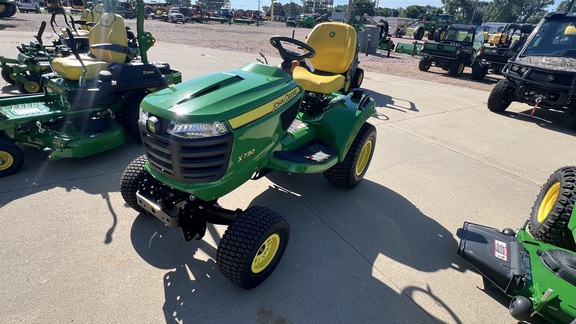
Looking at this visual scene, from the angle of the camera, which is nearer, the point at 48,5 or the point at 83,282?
A: the point at 83,282

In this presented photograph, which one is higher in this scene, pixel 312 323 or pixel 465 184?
pixel 465 184

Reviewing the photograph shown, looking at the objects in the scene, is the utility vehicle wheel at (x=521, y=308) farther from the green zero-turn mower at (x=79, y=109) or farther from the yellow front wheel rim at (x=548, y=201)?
the green zero-turn mower at (x=79, y=109)

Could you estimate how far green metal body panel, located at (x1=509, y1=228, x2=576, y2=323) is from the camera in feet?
5.81

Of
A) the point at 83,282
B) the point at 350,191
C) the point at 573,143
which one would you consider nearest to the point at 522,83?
the point at 573,143

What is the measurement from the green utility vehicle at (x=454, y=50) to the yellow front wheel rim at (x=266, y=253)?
12.0 m

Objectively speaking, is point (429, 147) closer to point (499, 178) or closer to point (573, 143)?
point (499, 178)

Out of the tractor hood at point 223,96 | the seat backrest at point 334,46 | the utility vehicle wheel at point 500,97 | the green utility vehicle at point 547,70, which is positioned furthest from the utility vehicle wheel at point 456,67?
the tractor hood at point 223,96

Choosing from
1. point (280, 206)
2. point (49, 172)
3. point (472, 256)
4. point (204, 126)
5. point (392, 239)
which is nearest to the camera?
point (204, 126)

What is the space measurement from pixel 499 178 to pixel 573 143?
8.86 feet

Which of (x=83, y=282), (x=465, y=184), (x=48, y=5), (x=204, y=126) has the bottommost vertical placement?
(x=83, y=282)

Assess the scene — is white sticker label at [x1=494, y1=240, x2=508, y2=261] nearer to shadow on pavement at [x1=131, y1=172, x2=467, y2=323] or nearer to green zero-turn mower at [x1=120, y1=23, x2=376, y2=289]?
shadow on pavement at [x1=131, y1=172, x2=467, y2=323]

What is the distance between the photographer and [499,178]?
3.87m

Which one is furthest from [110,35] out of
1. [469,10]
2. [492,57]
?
[469,10]

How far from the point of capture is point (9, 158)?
3062 millimetres
